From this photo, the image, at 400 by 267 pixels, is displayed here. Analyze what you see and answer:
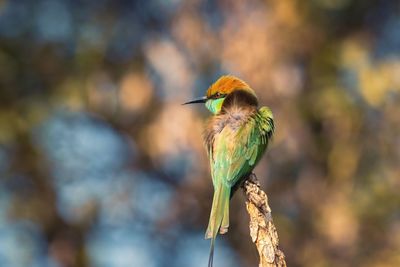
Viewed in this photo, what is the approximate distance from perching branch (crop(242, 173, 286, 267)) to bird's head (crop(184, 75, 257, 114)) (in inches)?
19.8

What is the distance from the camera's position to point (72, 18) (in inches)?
302

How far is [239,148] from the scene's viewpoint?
2.98 meters

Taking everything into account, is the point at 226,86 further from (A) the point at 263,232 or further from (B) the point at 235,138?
(A) the point at 263,232

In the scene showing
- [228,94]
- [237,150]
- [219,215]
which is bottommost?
[219,215]

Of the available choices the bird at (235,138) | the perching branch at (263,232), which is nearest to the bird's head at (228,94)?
the bird at (235,138)

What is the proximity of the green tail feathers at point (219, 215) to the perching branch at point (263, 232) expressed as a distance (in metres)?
0.12

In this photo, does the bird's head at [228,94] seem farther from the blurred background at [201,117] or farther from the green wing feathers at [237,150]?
the blurred background at [201,117]

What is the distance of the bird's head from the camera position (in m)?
3.07

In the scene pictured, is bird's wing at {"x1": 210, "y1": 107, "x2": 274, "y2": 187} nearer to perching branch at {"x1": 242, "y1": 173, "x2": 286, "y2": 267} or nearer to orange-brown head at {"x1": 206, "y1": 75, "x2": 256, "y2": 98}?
orange-brown head at {"x1": 206, "y1": 75, "x2": 256, "y2": 98}

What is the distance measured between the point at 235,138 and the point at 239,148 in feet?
0.12

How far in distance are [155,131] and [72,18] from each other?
1277 mm

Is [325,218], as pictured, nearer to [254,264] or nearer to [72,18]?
[254,264]

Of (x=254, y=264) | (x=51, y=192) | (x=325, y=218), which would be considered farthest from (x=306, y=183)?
(x=51, y=192)

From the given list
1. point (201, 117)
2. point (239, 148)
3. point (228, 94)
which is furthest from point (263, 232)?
point (201, 117)
